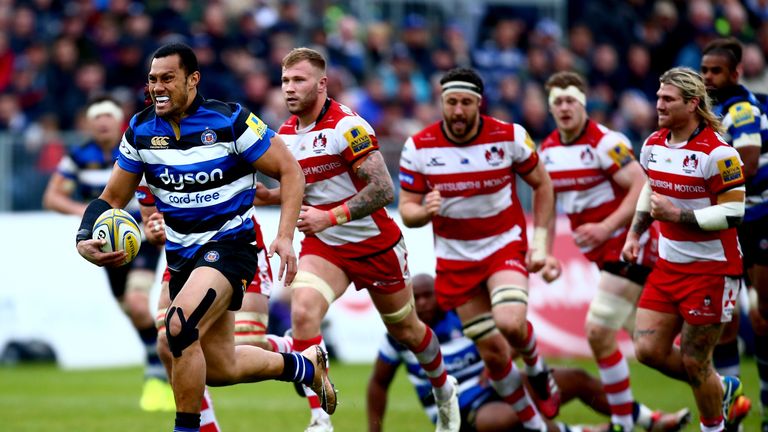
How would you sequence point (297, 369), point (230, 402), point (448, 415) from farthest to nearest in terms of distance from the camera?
point (230, 402), point (448, 415), point (297, 369)

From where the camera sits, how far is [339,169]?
31.7ft

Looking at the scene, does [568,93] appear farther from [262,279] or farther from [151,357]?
[151,357]

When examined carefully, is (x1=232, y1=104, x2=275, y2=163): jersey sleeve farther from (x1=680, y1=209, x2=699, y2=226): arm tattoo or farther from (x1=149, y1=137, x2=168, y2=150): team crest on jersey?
(x1=680, y1=209, x2=699, y2=226): arm tattoo

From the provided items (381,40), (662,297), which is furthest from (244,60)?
(662,297)

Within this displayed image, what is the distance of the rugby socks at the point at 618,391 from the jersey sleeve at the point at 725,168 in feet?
7.52

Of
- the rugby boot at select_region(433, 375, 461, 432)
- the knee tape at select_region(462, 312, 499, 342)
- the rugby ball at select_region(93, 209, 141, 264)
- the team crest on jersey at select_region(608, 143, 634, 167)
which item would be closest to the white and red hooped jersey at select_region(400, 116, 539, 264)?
the knee tape at select_region(462, 312, 499, 342)

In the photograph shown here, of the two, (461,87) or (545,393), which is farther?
(545,393)

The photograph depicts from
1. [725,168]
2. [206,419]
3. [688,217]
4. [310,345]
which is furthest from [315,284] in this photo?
[725,168]

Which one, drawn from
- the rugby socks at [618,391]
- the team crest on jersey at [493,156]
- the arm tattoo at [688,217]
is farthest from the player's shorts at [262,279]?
the arm tattoo at [688,217]

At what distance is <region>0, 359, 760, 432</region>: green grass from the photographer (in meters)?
11.8

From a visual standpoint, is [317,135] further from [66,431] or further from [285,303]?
[285,303]

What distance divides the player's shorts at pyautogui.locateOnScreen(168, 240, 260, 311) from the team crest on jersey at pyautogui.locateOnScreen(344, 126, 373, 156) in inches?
58.8

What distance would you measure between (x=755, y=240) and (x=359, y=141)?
355 centimetres

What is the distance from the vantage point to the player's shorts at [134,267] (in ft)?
43.1
